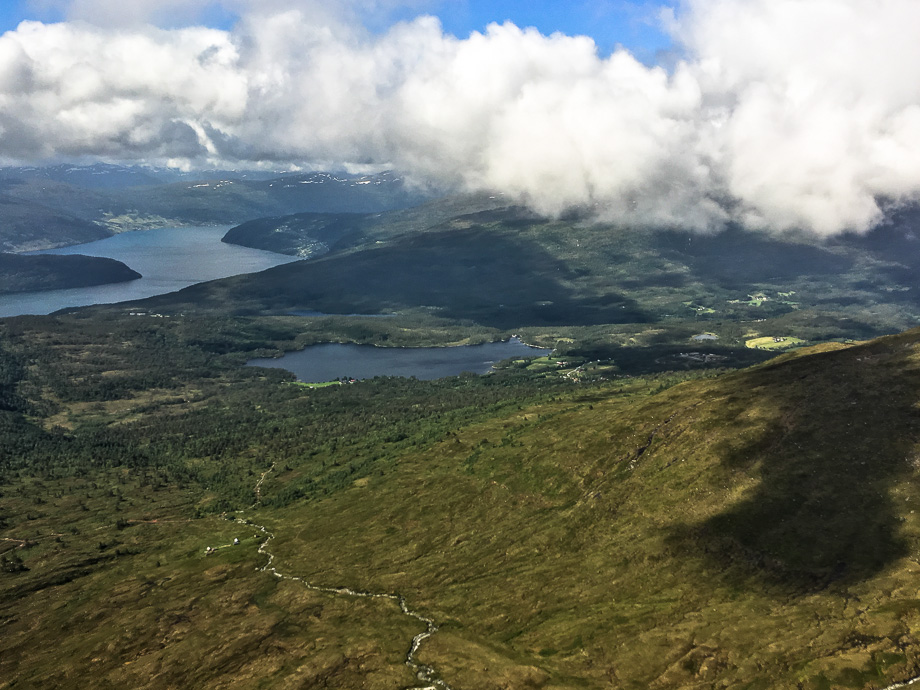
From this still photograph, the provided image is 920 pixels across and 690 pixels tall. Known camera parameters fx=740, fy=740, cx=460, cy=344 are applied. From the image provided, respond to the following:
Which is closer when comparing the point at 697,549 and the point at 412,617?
the point at 697,549

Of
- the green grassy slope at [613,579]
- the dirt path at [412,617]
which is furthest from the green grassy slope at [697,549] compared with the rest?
the dirt path at [412,617]

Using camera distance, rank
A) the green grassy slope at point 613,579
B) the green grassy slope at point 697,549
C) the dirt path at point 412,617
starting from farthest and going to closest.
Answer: the dirt path at point 412,617
the green grassy slope at point 613,579
the green grassy slope at point 697,549

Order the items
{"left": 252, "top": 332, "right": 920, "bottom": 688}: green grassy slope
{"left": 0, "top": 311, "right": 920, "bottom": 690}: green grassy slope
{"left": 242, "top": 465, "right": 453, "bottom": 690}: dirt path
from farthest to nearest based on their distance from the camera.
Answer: {"left": 242, "top": 465, "right": 453, "bottom": 690}: dirt path, {"left": 0, "top": 311, "right": 920, "bottom": 690}: green grassy slope, {"left": 252, "top": 332, "right": 920, "bottom": 688}: green grassy slope

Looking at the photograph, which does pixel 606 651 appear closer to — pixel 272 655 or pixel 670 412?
pixel 272 655

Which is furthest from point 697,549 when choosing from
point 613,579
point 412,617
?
point 412,617

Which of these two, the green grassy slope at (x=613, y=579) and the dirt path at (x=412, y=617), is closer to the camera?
the green grassy slope at (x=613, y=579)

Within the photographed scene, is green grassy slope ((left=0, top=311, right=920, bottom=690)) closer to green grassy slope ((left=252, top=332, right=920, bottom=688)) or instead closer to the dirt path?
green grassy slope ((left=252, top=332, right=920, bottom=688))

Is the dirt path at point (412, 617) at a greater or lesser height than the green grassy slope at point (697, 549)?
lesser

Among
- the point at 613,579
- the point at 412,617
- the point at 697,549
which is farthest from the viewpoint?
the point at 412,617

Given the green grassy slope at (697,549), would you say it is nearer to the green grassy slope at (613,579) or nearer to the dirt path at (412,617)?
the green grassy slope at (613,579)

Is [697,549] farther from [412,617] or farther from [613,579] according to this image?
[412,617]

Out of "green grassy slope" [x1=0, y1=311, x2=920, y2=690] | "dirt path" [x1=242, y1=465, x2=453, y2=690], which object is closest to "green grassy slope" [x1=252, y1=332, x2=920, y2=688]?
"green grassy slope" [x1=0, y1=311, x2=920, y2=690]
